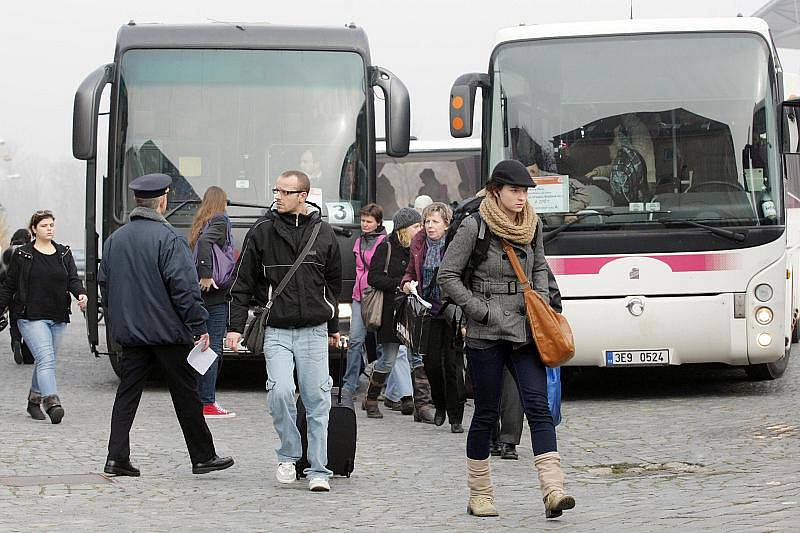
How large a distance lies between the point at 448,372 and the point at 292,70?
4.52 metres

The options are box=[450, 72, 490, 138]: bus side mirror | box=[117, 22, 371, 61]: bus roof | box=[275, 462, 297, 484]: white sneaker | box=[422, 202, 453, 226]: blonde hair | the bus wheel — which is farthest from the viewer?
box=[117, 22, 371, 61]: bus roof

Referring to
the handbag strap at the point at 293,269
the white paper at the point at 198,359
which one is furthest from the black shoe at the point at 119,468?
the handbag strap at the point at 293,269

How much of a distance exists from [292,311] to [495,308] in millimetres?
1492

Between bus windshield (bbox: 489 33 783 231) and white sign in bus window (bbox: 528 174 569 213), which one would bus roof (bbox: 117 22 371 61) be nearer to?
bus windshield (bbox: 489 33 783 231)

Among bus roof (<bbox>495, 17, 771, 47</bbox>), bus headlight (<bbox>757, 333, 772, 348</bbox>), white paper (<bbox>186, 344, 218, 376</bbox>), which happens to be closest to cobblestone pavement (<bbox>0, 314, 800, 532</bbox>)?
bus headlight (<bbox>757, 333, 772, 348</bbox>)

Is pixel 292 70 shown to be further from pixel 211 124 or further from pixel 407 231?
pixel 407 231

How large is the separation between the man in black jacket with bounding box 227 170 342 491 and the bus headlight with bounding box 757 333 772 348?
520cm

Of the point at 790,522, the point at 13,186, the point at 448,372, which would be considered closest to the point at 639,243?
the point at 448,372

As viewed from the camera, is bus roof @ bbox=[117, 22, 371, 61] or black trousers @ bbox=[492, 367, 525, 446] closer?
black trousers @ bbox=[492, 367, 525, 446]

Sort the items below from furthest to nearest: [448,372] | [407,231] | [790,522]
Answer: [407,231] → [448,372] → [790,522]

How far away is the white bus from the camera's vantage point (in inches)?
507

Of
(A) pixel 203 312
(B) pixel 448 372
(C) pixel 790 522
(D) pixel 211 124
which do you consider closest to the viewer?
(C) pixel 790 522

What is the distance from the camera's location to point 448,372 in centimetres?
1144

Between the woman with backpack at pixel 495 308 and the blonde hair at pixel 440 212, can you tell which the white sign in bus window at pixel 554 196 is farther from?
the woman with backpack at pixel 495 308
